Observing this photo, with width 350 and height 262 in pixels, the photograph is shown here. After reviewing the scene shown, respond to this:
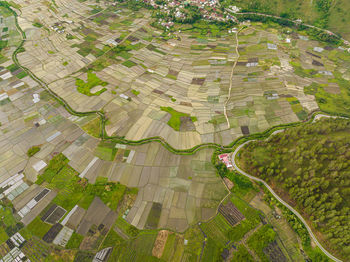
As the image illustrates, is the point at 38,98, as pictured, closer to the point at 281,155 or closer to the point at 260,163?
the point at 260,163

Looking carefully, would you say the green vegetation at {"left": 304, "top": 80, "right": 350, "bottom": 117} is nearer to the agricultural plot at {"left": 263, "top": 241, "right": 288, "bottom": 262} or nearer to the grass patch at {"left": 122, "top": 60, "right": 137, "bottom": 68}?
the agricultural plot at {"left": 263, "top": 241, "right": 288, "bottom": 262}

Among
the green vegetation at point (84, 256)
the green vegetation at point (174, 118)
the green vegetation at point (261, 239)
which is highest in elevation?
the green vegetation at point (174, 118)

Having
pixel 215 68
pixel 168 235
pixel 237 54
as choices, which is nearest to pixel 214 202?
pixel 168 235

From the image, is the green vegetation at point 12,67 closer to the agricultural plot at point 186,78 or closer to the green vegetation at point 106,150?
the agricultural plot at point 186,78

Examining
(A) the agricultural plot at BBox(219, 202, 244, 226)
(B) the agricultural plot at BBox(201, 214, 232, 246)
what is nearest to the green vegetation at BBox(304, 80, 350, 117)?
(A) the agricultural plot at BBox(219, 202, 244, 226)

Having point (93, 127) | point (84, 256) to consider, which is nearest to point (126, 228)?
point (84, 256)

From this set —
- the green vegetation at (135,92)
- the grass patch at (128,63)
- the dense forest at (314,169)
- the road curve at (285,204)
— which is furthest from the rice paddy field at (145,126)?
the dense forest at (314,169)
